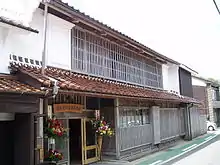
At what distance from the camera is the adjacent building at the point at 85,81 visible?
7.58 metres

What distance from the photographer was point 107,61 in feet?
43.9

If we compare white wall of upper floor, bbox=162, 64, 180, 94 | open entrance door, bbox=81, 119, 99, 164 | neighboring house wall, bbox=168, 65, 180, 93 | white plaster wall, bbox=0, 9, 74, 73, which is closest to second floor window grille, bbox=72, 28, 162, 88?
white plaster wall, bbox=0, 9, 74, 73

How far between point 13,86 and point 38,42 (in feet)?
9.53

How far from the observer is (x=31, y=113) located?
700cm

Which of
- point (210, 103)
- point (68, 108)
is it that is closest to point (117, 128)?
point (68, 108)

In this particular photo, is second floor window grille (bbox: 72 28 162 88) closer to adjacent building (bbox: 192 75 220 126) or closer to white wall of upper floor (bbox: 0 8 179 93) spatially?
white wall of upper floor (bbox: 0 8 179 93)

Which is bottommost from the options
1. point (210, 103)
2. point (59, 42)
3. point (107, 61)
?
point (210, 103)

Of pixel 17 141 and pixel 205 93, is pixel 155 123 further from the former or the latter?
pixel 205 93

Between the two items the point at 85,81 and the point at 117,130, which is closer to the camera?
the point at 85,81

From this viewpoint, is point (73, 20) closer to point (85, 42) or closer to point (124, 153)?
point (85, 42)

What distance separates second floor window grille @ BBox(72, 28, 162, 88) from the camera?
37.6ft

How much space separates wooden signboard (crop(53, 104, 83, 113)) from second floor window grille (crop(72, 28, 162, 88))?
148 centimetres

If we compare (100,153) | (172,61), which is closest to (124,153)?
(100,153)

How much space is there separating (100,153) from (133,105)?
10.4ft
